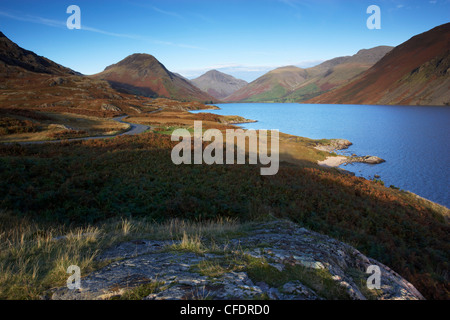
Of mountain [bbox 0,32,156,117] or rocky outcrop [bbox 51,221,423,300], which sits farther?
mountain [bbox 0,32,156,117]

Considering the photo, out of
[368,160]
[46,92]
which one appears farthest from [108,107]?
[368,160]

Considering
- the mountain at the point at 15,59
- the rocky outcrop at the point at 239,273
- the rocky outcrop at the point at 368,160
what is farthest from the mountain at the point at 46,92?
the rocky outcrop at the point at 368,160

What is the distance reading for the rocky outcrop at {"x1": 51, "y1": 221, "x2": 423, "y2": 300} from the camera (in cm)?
357

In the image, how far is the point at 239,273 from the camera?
418cm

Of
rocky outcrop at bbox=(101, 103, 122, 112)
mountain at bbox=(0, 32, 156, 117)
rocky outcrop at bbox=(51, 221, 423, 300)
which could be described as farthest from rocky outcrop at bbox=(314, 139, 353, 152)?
→ rocky outcrop at bbox=(101, 103, 122, 112)

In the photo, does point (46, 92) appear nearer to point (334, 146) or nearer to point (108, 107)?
point (108, 107)

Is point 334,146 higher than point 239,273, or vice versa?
point 334,146

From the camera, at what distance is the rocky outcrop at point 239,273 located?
11.7 ft

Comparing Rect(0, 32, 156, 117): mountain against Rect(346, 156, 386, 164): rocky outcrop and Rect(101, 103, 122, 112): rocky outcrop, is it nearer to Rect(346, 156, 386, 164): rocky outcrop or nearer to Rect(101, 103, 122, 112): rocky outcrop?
Rect(101, 103, 122, 112): rocky outcrop

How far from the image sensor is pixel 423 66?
178000 millimetres

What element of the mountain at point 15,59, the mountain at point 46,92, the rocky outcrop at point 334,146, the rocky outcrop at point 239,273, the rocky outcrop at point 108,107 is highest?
the mountain at point 15,59

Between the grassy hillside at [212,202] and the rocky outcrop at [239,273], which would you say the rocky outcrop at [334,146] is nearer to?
the grassy hillside at [212,202]
